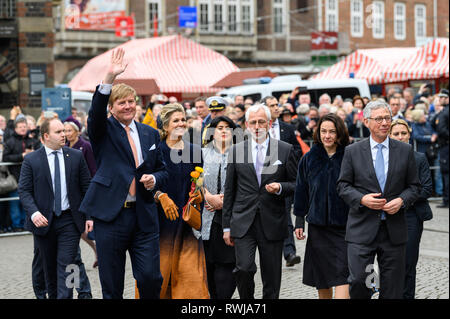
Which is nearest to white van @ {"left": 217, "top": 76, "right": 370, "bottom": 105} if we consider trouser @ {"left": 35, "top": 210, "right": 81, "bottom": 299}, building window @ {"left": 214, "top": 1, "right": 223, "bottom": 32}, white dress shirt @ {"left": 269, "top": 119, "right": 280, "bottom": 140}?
white dress shirt @ {"left": 269, "top": 119, "right": 280, "bottom": 140}

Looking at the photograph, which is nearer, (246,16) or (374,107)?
(374,107)

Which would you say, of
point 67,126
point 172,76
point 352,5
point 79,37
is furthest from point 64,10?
point 67,126

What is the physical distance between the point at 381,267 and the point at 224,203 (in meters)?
1.46

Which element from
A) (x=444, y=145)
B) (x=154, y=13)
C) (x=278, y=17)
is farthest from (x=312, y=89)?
(x=278, y=17)

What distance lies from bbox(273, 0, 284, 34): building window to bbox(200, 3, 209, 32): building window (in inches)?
181

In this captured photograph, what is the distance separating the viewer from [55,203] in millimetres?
7879

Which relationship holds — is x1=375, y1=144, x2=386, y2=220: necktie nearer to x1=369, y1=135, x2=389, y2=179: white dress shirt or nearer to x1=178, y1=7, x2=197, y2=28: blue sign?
x1=369, y1=135, x2=389, y2=179: white dress shirt

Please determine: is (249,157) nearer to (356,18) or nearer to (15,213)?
(15,213)

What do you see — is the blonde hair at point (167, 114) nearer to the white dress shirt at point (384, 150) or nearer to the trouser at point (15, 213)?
the white dress shirt at point (384, 150)

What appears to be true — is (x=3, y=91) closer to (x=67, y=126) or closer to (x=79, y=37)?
(x=67, y=126)

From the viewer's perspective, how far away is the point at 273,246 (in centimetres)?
724

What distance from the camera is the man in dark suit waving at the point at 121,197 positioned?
20.3 feet

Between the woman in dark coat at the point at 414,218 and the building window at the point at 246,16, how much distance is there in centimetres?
4221
